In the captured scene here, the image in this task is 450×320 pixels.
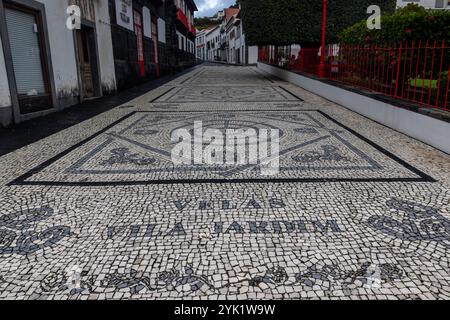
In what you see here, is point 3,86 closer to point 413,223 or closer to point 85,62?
point 85,62

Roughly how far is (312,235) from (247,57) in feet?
120

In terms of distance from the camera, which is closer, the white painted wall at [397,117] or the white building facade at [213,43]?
the white painted wall at [397,117]

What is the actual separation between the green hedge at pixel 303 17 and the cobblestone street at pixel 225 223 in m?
10.6

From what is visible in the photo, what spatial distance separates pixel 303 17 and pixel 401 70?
8558 millimetres

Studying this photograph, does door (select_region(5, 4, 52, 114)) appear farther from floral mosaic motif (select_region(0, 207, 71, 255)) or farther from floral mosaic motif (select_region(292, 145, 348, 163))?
floral mosaic motif (select_region(292, 145, 348, 163))

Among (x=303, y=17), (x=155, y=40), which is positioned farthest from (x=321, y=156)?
(x=155, y=40)

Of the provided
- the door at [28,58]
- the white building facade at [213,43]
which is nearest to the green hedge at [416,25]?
the door at [28,58]

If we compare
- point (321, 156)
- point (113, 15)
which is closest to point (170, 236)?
point (321, 156)

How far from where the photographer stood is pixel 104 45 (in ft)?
32.3

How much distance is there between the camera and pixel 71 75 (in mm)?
7883

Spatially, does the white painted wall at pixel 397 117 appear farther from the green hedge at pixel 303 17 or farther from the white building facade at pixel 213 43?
the white building facade at pixel 213 43

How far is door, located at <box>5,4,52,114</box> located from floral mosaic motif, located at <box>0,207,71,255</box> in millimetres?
4214

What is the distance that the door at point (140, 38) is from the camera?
13398mm
